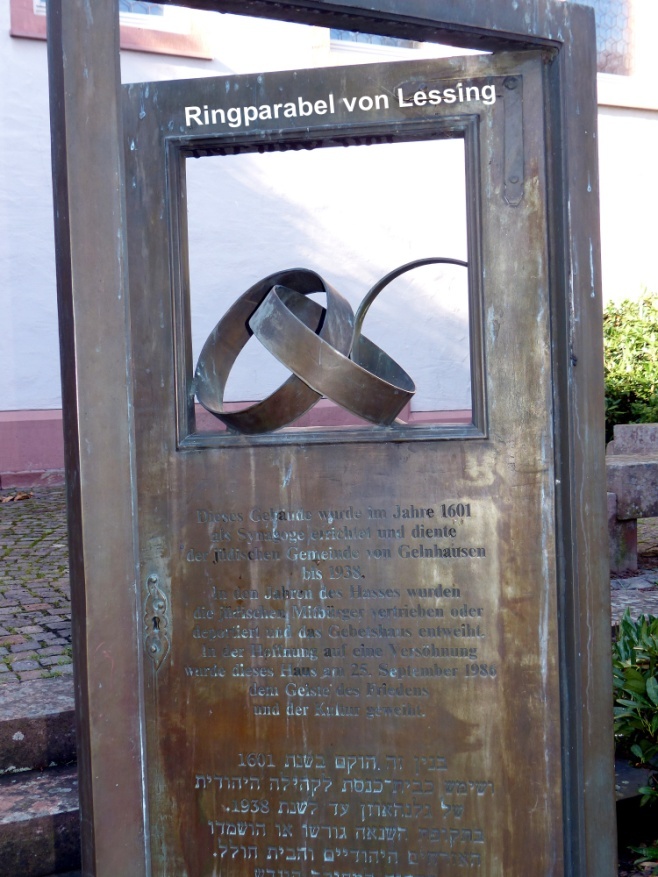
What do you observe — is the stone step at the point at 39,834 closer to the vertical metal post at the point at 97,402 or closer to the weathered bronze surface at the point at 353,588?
the weathered bronze surface at the point at 353,588

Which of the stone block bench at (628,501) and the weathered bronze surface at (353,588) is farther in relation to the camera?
the stone block bench at (628,501)

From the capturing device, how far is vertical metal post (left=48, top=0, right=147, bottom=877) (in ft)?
5.00

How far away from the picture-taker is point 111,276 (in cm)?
155

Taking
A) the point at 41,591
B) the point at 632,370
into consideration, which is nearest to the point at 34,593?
the point at 41,591

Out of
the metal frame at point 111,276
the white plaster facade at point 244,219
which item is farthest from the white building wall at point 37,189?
the metal frame at point 111,276

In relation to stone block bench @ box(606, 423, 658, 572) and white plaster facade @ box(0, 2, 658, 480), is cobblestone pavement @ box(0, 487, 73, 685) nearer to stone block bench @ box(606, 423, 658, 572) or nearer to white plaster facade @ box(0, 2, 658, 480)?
white plaster facade @ box(0, 2, 658, 480)

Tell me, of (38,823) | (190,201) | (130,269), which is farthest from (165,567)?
(190,201)

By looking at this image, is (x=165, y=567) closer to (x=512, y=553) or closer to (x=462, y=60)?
(x=512, y=553)

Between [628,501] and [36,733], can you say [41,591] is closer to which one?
[36,733]

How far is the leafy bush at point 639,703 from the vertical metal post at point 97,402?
1648 mm

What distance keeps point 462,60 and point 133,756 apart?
1483 millimetres

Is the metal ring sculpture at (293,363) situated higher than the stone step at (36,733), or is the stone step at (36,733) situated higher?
the metal ring sculpture at (293,363)

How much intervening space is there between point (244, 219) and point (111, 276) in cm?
715

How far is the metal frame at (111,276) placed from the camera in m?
1.53
